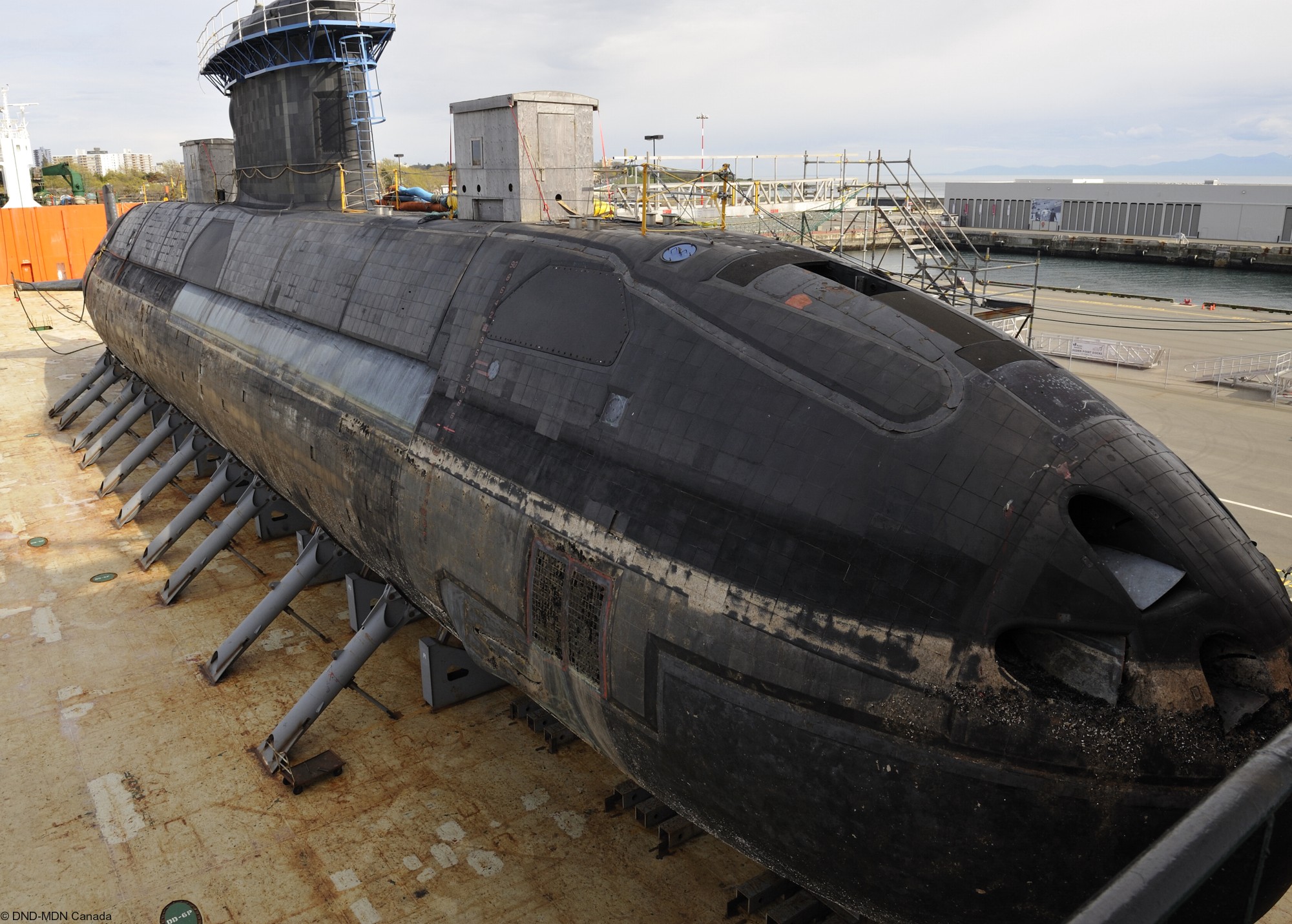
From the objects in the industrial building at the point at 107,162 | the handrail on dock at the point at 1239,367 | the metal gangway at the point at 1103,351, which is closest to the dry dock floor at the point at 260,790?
the handrail on dock at the point at 1239,367

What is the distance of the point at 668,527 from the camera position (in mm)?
7070

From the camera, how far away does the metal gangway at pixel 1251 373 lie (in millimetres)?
29469

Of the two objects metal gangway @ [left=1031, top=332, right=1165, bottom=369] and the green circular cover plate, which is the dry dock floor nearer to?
the green circular cover plate

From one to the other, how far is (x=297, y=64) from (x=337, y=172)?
2.11 meters

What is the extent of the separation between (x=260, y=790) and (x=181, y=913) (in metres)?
1.89

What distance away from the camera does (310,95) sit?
60.5 ft

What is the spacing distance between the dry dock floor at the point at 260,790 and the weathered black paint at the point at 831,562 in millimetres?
1974

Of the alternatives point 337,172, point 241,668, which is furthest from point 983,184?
point 241,668

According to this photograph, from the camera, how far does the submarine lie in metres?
5.41

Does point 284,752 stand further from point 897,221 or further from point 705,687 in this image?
point 897,221

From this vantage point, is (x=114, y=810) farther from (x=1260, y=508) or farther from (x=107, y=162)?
(x=107, y=162)

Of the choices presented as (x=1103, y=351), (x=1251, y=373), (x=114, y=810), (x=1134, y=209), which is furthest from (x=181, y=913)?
(x=1134, y=209)

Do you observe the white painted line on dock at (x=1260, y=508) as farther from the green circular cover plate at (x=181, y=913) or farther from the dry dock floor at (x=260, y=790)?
the green circular cover plate at (x=181, y=913)

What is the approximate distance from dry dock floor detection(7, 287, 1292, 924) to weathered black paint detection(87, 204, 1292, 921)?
1.97 m
